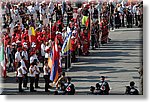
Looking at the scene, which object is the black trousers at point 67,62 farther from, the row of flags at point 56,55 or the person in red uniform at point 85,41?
the person in red uniform at point 85,41

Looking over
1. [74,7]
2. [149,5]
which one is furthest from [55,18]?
[149,5]

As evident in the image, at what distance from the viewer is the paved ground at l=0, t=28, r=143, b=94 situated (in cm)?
2025

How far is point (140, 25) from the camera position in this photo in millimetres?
20141

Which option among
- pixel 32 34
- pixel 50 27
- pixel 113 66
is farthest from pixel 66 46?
pixel 113 66

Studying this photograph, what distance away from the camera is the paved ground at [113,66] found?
2025 centimetres

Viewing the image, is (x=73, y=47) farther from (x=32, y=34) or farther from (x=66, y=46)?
(x=32, y=34)

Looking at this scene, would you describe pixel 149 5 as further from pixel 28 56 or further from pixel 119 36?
pixel 28 56

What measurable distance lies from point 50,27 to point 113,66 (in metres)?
1.35

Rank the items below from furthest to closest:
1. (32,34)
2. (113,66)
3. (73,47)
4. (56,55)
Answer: (32,34) < (73,47) < (56,55) < (113,66)

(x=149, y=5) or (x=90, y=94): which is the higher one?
(x=149, y=5)

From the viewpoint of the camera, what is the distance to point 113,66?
20500mm

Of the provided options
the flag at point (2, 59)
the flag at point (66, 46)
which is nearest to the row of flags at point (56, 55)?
the flag at point (66, 46)

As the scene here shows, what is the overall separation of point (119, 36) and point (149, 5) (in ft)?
3.36

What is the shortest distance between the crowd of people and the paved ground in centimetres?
15
